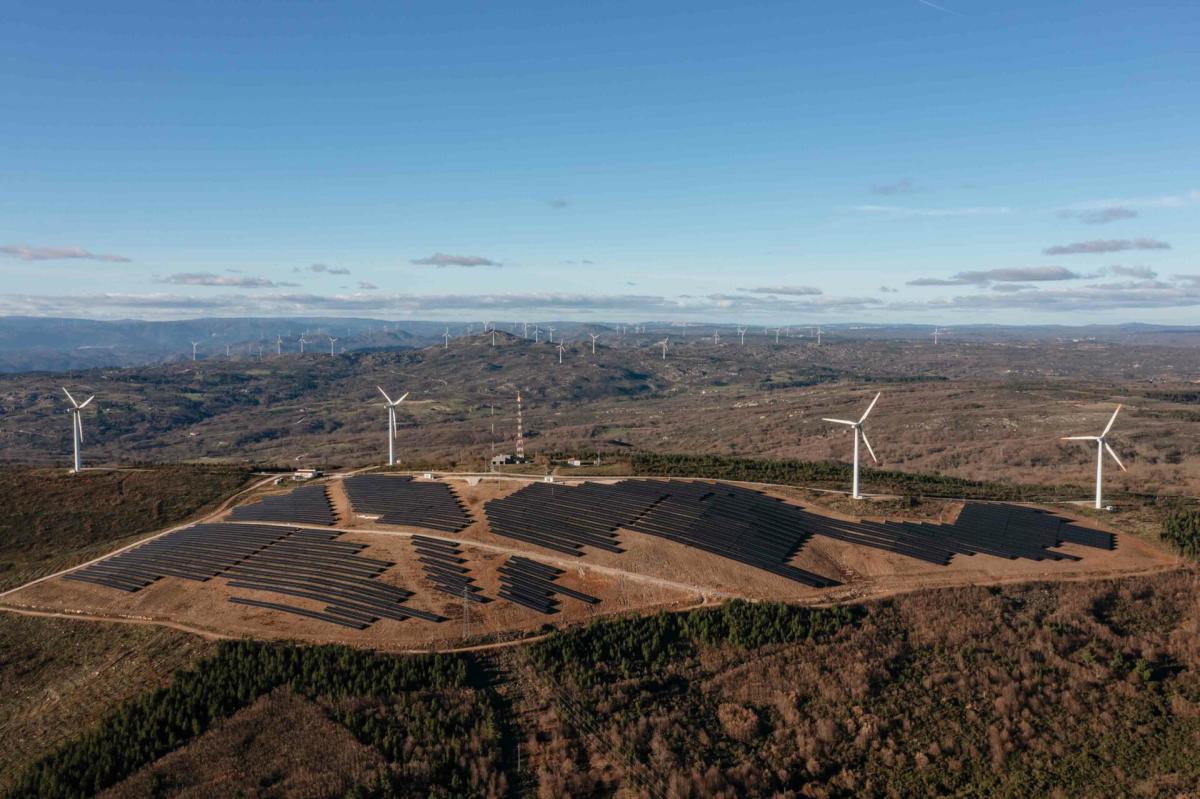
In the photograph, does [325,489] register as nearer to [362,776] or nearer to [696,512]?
[696,512]

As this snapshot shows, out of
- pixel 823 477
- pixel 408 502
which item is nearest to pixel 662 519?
pixel 408 502

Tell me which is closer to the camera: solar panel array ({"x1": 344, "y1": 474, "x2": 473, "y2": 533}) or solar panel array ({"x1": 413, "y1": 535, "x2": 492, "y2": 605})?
solar panel array ({"x1": 413, "y1": 535, "x2": 492, "y2": 605})

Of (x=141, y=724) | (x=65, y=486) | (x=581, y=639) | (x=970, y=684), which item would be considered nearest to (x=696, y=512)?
(x=581, y=639)

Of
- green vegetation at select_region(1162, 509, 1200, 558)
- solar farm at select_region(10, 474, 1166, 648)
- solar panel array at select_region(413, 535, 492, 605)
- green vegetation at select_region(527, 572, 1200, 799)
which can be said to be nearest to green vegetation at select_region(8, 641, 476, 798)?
solar farm at select_region(10, 474, 1166, 648)

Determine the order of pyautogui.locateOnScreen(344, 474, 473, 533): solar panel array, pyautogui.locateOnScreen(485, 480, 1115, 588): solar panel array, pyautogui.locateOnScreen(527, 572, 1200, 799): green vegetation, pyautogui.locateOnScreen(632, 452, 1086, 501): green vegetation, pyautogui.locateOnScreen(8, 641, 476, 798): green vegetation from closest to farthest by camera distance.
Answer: pyautogui.locateOnScreen(527, 572, 1200, 799): green vegetation < pyautogui.locateOnScreen(8, 641, 476, 798): green vegetation < pyautogui.locateOnScreen(485, 480, 1115, 588): solar panel array < pyautogui.locateOnScreen(344, 474, 473, 533): solar panel array < pyautogui.locateOnScreen(632, 452, 1086, 501): green vegetation

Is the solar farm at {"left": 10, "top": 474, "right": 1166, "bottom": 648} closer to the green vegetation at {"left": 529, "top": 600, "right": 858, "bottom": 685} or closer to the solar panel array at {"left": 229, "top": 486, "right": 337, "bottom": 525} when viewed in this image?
the solar panel array at {"left": 229, "top": 486, "right": 337, "bottom": 525}

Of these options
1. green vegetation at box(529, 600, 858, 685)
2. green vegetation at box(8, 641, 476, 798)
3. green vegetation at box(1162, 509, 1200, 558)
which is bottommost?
green vegetation at box(8, 641, 476, 798)

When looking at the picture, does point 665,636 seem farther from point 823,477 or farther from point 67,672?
point 823,477
